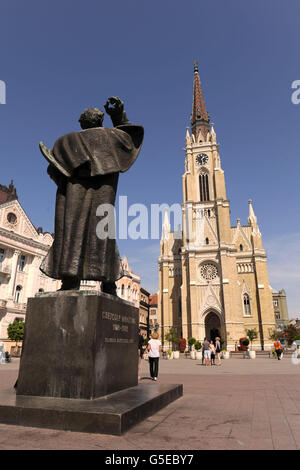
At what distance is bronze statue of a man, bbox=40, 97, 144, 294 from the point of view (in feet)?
15.2

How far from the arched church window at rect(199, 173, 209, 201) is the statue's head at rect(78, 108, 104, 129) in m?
45.9

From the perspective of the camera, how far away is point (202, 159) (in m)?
52.3

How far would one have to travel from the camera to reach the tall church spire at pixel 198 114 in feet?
193

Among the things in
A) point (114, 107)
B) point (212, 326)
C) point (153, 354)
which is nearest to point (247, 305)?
point (212, 326)

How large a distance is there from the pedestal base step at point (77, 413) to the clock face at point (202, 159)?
51.4 m

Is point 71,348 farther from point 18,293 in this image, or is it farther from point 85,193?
point 18,293

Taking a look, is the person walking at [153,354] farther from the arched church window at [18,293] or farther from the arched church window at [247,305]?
the arched church window at [247,305]

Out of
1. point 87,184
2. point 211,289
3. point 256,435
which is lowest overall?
point 256,435

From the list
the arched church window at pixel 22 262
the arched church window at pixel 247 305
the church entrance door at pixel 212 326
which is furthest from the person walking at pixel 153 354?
the arched church window at pixel 247 305

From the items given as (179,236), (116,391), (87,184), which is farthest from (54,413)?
(179,236)

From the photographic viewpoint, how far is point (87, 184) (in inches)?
195
